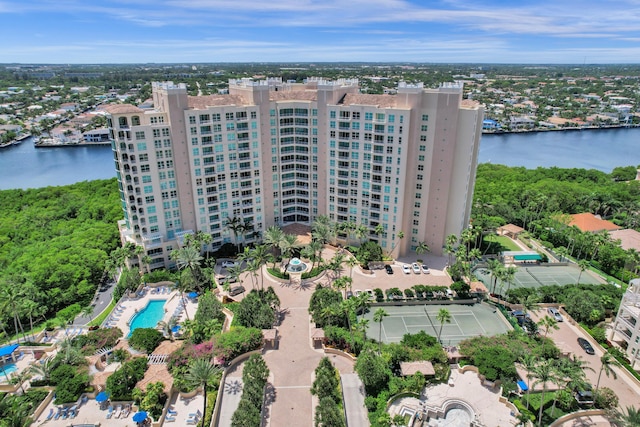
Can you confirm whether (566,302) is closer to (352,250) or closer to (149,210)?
(352,250)

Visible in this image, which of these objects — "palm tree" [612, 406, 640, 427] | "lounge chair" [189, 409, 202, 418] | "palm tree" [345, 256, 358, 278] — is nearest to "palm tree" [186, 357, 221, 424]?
"lounge chair" [189, 409, 202, 418]

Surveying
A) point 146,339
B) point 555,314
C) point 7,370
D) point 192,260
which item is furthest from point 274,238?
point 555,314

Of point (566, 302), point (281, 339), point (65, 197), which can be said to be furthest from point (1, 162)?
point (566, 302)

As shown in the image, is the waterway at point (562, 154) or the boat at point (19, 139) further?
the boat at point (19, 139)

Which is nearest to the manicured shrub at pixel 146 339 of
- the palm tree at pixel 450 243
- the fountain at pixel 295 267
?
the fountain at pixel 295 267

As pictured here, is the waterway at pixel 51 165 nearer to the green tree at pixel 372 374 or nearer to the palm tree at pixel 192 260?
the palm tree at pixel 192 260
